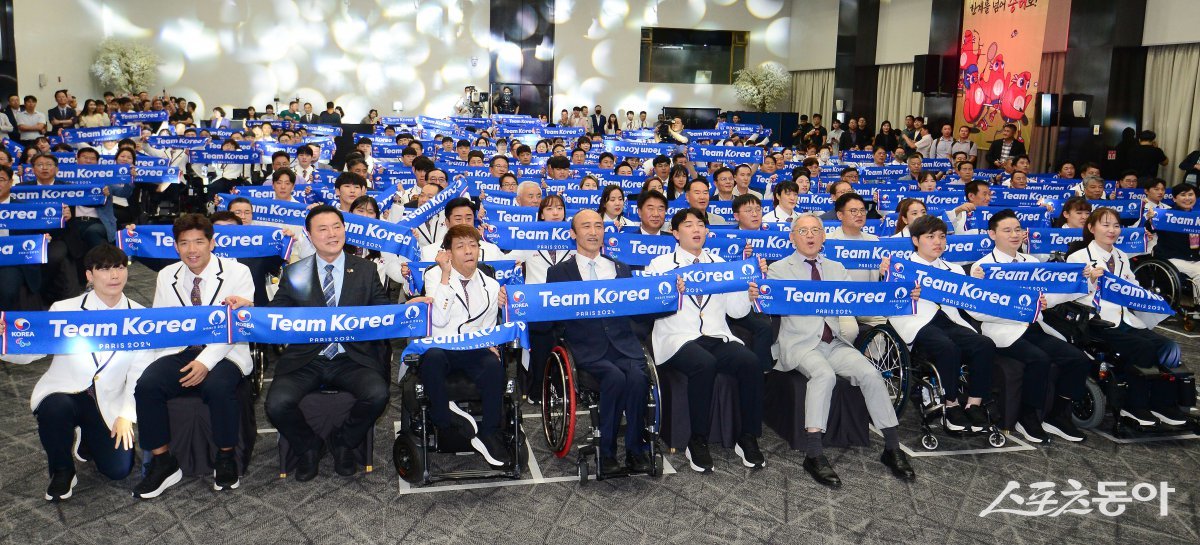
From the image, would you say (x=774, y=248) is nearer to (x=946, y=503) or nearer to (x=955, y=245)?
(x=955, y=245)

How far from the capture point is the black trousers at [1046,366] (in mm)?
4996

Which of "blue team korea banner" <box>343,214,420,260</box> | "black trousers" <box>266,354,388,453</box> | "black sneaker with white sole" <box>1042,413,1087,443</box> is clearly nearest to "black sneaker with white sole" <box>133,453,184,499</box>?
"black trousers" <box>266,354,388,453</box>

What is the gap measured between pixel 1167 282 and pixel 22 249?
866 cm

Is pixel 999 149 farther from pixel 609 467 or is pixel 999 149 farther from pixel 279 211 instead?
pixel 609 467

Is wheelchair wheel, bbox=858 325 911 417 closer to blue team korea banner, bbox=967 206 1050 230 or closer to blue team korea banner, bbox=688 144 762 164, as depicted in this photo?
blue team korea banner, bbox=967 206 1050 230

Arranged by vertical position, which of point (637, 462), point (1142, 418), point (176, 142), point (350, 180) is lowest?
point (637, 462)

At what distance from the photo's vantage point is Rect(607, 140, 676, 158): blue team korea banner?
1355 cm

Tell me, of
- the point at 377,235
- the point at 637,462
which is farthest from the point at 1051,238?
the point at 377,235

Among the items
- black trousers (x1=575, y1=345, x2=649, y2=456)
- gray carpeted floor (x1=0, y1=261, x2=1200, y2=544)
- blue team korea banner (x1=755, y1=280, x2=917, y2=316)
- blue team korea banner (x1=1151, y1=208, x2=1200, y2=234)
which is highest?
blue team korea banner (x1=1151, y1=208, x2=1200, y2=234)

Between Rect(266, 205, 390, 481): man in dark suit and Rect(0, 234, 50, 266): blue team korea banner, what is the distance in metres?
2.19

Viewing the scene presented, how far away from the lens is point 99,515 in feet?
13.0

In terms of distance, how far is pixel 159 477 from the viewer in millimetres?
4160

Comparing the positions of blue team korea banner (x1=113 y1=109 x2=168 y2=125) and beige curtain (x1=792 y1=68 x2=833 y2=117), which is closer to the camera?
blue team korea banner (x1=113 y1=109 x2=168 y2=125)

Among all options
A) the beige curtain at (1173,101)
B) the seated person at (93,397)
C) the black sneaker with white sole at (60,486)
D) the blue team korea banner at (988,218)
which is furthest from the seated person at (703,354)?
Answer: the beige curtain at (1173,101)
